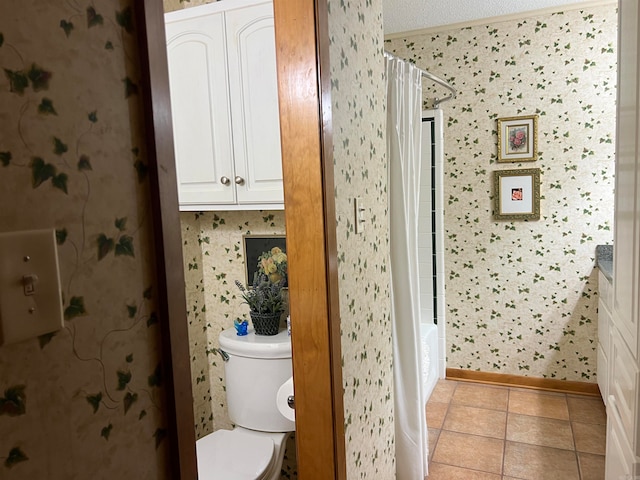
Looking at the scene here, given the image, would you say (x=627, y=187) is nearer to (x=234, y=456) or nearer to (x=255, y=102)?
(x=255, y=102)

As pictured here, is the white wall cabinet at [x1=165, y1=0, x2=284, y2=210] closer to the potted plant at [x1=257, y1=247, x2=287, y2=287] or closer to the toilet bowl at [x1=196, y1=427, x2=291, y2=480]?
the potted plant at [x1=257, y1=247, x2=287, y2=287]

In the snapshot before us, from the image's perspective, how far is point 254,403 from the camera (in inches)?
83.4

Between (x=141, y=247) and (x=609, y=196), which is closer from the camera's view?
(x=141, y=247)

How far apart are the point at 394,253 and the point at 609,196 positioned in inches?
70.0

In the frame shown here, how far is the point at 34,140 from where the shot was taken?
531 mm

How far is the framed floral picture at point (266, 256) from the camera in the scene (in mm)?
2227

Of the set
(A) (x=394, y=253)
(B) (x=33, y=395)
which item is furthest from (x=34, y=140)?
(A) (x=394, y=253)

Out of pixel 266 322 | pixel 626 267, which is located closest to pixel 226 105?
pixel 266 322

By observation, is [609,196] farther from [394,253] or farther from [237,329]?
[237,329]

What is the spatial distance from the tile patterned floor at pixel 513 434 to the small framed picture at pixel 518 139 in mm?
1636

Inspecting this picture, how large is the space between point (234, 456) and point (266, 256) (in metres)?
0.86

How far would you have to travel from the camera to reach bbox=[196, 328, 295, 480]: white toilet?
198 centimetres

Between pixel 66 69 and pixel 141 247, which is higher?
pixel 66 69

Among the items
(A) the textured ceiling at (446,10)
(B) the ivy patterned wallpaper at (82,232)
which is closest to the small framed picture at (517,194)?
(A) the textured ceiling at (446,10)
